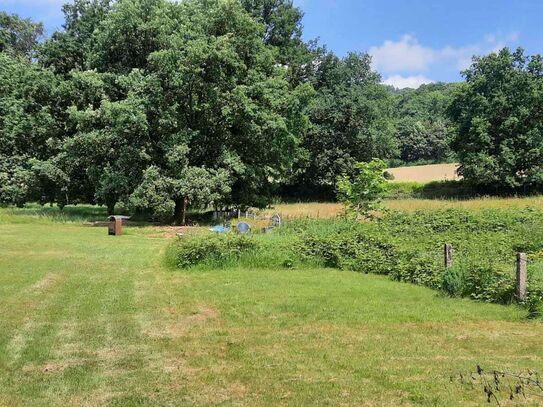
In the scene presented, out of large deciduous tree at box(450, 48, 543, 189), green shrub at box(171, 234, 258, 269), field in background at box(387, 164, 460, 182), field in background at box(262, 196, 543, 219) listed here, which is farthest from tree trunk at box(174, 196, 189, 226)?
field in background at box(387, 164, 460, 182)

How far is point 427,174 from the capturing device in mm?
68438

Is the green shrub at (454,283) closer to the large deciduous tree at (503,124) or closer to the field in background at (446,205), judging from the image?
the field in background at (446,205)

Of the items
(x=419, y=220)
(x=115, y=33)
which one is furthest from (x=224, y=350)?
(x=115, y=33)

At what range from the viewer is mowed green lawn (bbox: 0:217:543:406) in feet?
19.0

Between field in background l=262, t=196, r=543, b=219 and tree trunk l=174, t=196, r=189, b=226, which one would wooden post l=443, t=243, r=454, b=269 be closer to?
field in background l=262, t=196, r=543, b=219

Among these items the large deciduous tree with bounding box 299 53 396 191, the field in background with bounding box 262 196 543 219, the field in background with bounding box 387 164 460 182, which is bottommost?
the field in background with bounding box 262 196 543 219

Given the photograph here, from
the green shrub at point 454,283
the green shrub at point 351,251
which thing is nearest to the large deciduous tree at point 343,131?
the green shrub at point 351,251

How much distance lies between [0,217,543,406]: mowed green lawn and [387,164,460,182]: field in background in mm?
52925

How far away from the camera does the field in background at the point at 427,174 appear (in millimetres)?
63875

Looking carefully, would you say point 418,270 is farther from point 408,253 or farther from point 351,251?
point 351,251

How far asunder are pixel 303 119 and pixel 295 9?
75.1 ft

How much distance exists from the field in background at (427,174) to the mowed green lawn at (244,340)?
5293 centimetres

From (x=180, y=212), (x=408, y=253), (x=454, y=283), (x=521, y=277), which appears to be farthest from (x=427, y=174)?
(x=521, y=277)

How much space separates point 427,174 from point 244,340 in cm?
6418
